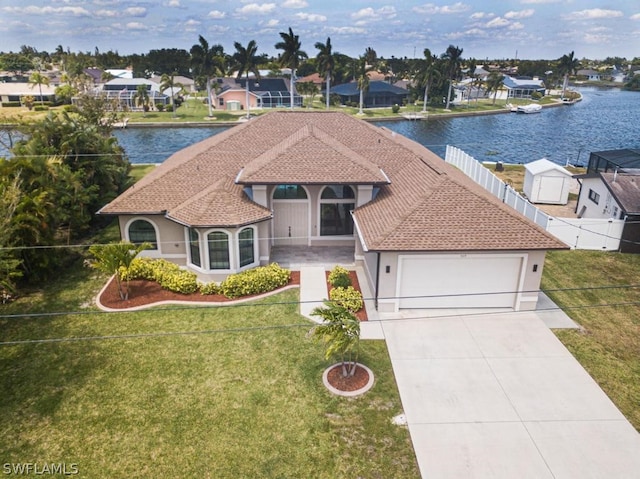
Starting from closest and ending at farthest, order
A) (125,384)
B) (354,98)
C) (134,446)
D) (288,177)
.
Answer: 1. (134,446)
2. (125,384)
3. (288,177)
4. (354,98)

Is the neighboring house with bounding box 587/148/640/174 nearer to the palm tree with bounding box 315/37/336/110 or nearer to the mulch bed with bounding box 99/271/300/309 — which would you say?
the mulch bed with bounding box 99/271/300/309

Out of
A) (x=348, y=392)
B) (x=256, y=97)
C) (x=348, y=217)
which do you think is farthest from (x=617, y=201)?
(x=256, y=97)

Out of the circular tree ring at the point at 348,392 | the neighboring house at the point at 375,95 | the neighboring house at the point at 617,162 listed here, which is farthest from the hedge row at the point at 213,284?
the neighboring house at the point at 375,95

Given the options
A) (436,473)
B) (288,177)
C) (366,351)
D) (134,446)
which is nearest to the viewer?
(436,473)

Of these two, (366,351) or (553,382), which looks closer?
(553,382)

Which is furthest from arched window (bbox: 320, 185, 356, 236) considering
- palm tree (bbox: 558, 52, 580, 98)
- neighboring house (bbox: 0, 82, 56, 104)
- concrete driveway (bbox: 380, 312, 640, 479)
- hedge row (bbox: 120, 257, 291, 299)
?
palm tree (bbox: 558, 52, 580, 98)

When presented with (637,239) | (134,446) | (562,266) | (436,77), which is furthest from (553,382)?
(436,77)

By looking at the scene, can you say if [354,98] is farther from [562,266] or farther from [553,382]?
[553,382]
